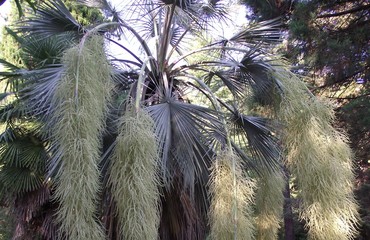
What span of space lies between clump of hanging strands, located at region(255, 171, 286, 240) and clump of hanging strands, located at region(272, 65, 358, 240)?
2.59 ft

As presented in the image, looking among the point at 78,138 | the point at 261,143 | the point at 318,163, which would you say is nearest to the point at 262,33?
the point at 261,143

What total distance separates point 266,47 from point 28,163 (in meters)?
4.06

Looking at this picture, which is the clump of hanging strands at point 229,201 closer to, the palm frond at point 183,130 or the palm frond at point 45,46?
the palm frond at point 183,130

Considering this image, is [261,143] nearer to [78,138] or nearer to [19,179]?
[78,138]

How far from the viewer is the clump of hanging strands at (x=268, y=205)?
5.50m

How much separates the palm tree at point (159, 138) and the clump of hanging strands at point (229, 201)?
0.01 metres

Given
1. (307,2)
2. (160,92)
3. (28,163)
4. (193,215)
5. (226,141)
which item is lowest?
(193,215)

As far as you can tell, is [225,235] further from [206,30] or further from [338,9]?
[338,9]

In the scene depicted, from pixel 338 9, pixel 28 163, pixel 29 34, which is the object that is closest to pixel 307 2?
pixel 338 9

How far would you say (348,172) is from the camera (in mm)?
4457

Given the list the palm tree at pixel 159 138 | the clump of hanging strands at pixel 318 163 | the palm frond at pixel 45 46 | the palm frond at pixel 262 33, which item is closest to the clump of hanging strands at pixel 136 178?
the palm tree at pixel 159 138

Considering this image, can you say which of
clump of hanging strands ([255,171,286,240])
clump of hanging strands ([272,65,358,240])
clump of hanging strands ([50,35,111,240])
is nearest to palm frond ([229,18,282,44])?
clump of hanging strands ([272,65,358,240])

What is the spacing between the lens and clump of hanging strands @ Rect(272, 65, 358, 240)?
426 centimetres

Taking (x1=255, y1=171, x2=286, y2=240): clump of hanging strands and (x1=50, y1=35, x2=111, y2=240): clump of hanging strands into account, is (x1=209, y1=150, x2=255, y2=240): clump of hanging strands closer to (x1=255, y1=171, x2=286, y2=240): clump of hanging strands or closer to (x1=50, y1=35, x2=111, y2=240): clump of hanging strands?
(x1=255, y1=171, x2=286, y2=240): clump of hanging strands
